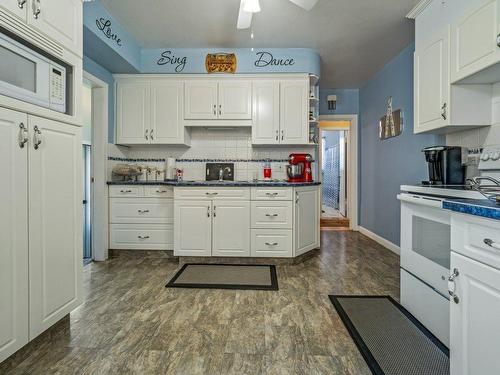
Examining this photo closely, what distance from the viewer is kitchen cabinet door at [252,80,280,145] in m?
3.63

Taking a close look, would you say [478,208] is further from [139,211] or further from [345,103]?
[345,103]

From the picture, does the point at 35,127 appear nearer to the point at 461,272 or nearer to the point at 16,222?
the point at 16,222

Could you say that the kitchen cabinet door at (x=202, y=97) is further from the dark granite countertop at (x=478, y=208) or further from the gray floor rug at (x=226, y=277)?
the dark granite countertop at (x=478, y=208)

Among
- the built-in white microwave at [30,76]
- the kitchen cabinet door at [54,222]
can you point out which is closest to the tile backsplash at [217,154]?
the kitchen cabinet door at [54,222]

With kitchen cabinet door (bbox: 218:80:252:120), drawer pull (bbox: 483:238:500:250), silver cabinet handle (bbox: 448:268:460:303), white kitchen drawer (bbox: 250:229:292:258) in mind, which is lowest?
white kitchen drawer (bbox: 250:229:292:258)

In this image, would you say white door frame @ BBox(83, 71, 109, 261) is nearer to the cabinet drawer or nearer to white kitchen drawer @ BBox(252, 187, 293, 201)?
the cabinet drawer

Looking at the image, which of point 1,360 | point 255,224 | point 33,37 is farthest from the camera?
point 255,224

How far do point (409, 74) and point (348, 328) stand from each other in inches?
117

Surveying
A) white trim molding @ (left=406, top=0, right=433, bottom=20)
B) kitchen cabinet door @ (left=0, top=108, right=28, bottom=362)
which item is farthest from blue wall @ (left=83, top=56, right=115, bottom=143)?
white trim molding @ (left=406, top=0, right=433, bottom=20)

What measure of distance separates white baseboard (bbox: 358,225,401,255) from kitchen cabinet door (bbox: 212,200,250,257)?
6.33ft

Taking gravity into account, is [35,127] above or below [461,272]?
above

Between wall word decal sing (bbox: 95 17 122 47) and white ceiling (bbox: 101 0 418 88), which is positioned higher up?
white ceiling (bbox: 101 0 418 88)

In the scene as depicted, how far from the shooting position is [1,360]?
131 cm

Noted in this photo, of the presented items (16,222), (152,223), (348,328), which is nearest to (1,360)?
(16,222)
